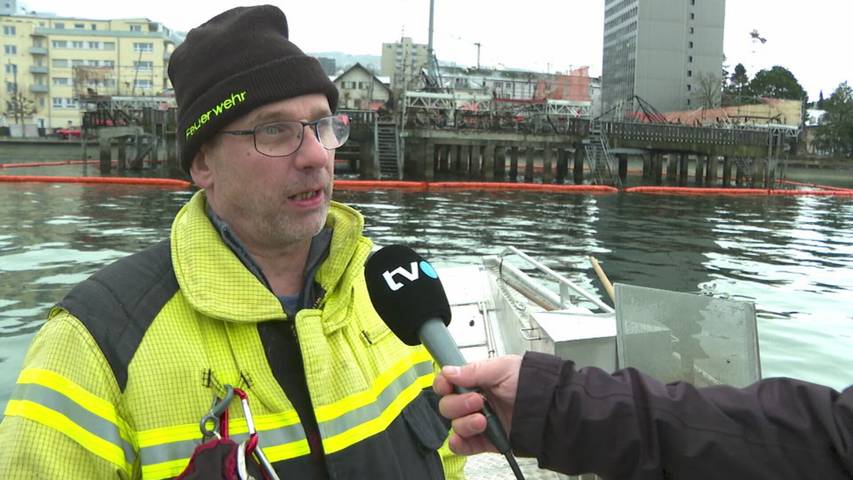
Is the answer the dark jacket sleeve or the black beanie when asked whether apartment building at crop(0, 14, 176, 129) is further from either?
the dark jacket sleeve

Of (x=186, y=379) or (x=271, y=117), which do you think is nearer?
(x=186, y=379)

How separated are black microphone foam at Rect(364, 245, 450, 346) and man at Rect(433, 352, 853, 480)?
0.85ft

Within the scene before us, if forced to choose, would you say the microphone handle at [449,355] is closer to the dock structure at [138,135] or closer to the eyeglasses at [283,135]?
the eyeglasses at [283,135]

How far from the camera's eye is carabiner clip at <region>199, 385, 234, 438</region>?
1.71 m

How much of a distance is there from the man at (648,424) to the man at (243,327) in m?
0.66

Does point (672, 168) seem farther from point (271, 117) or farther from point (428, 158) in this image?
point (271, 117)

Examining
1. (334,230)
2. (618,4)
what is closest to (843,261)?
(334,230)

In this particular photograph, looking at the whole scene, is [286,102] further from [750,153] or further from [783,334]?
[750,153]

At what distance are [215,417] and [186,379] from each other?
0.42 ft

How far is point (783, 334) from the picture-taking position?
891cm

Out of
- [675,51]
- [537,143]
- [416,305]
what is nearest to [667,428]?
[416,305]

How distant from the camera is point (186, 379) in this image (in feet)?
5.92

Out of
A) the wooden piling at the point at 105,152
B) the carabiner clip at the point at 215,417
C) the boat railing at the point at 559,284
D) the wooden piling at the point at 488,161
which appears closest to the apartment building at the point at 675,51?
the wooden piling at the point at 488,161

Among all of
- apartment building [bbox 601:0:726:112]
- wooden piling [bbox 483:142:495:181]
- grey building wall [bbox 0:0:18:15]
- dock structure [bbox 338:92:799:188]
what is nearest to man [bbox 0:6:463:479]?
dock structure [bbox 338:92:799:188]
